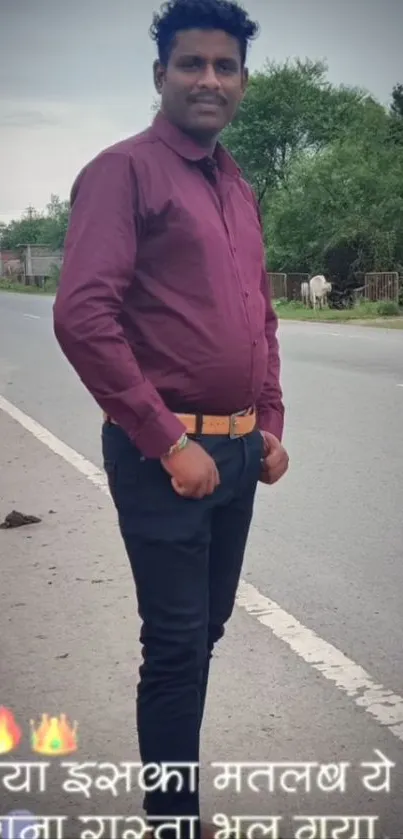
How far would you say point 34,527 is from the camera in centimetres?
614

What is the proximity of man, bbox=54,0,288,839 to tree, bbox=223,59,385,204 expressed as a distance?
174 ft

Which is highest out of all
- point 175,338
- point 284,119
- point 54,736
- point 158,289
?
point 284,119

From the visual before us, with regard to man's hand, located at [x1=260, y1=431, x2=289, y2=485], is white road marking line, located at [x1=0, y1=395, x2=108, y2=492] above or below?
below

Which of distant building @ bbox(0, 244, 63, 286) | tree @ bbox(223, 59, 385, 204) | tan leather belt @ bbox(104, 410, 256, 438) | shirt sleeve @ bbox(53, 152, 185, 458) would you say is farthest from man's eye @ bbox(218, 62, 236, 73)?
distant building @ bbox(0, 244, 63, 286)

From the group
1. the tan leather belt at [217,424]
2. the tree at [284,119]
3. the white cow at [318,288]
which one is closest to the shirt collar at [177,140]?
the tan leather belt at [217,424]

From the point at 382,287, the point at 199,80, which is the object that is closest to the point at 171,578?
the point at 199,80

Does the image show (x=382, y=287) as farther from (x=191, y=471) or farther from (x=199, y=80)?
(x=191, y=471)

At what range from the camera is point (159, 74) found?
2.67m

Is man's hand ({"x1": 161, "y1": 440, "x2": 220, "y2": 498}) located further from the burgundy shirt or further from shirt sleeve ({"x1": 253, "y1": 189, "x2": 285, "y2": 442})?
shirt sleeve ({"x1": 253, "y1": 189, "x2": 285, "y2": 442})

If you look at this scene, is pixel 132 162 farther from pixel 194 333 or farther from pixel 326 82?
pixel 326 82

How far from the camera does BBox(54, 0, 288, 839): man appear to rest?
95.3 inches

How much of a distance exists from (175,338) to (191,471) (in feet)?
0.98

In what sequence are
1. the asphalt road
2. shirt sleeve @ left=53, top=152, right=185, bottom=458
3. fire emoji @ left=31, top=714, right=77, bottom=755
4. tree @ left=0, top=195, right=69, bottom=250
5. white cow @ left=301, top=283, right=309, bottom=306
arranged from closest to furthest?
shirt sleeve @ left=53, top=152, right=185, bottom=458 → fire emoji @ left=31, top=714, right=77, bottom=755 → the asphalt road → white cow @ left=301, top=283, right=309, bottom=306 → tree @ left=0, top=195, right=69, bottom=250

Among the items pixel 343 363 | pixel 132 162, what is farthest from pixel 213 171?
pixel 343 363
